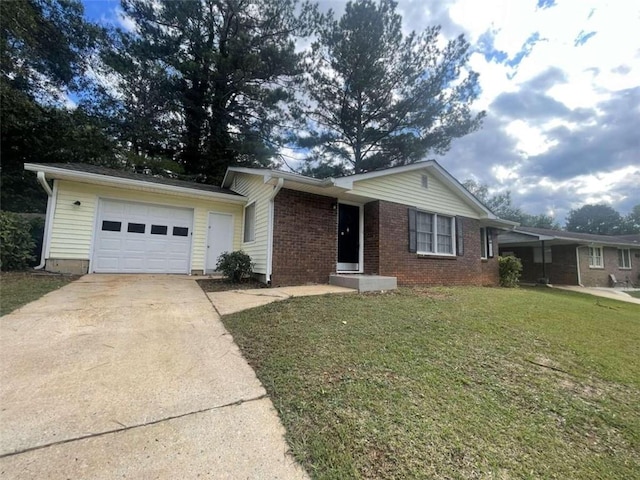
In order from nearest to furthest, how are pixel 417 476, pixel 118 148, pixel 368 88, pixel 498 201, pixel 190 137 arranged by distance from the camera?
pixel 417 476 < pixel 118 148 < pixel 368 88 < pixel 190 137 < pixel 498 201

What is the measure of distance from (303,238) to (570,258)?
16.4 meters

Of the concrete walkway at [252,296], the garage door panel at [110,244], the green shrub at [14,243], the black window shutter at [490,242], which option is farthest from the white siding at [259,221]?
the black window shutter at [490,242]

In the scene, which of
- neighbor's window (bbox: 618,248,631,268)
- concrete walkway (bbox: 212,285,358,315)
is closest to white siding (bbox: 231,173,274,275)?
concrete walkway (bbox: 212,285,358,315)

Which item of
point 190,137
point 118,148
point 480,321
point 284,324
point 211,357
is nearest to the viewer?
point 211,357

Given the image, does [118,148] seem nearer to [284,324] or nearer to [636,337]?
[284,324]

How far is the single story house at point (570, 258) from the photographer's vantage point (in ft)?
51.5

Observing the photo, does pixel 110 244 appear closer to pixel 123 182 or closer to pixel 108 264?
pixel 108 264

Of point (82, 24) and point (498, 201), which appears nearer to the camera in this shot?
point (82, 24)

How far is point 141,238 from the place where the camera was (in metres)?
8.83

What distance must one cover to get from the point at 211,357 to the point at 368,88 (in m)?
16.8

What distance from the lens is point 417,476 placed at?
62.9 inches

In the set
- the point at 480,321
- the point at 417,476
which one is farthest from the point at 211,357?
the point at 480,321

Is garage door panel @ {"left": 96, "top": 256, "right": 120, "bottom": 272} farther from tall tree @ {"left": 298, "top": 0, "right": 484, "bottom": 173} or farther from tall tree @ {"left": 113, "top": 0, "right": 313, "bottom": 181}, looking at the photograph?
tall tree @ {"left": 298, "top": 0, "right": 484, "bottom": 173}

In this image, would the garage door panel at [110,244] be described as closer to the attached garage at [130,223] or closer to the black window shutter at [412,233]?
the attached garage at [130,223]
